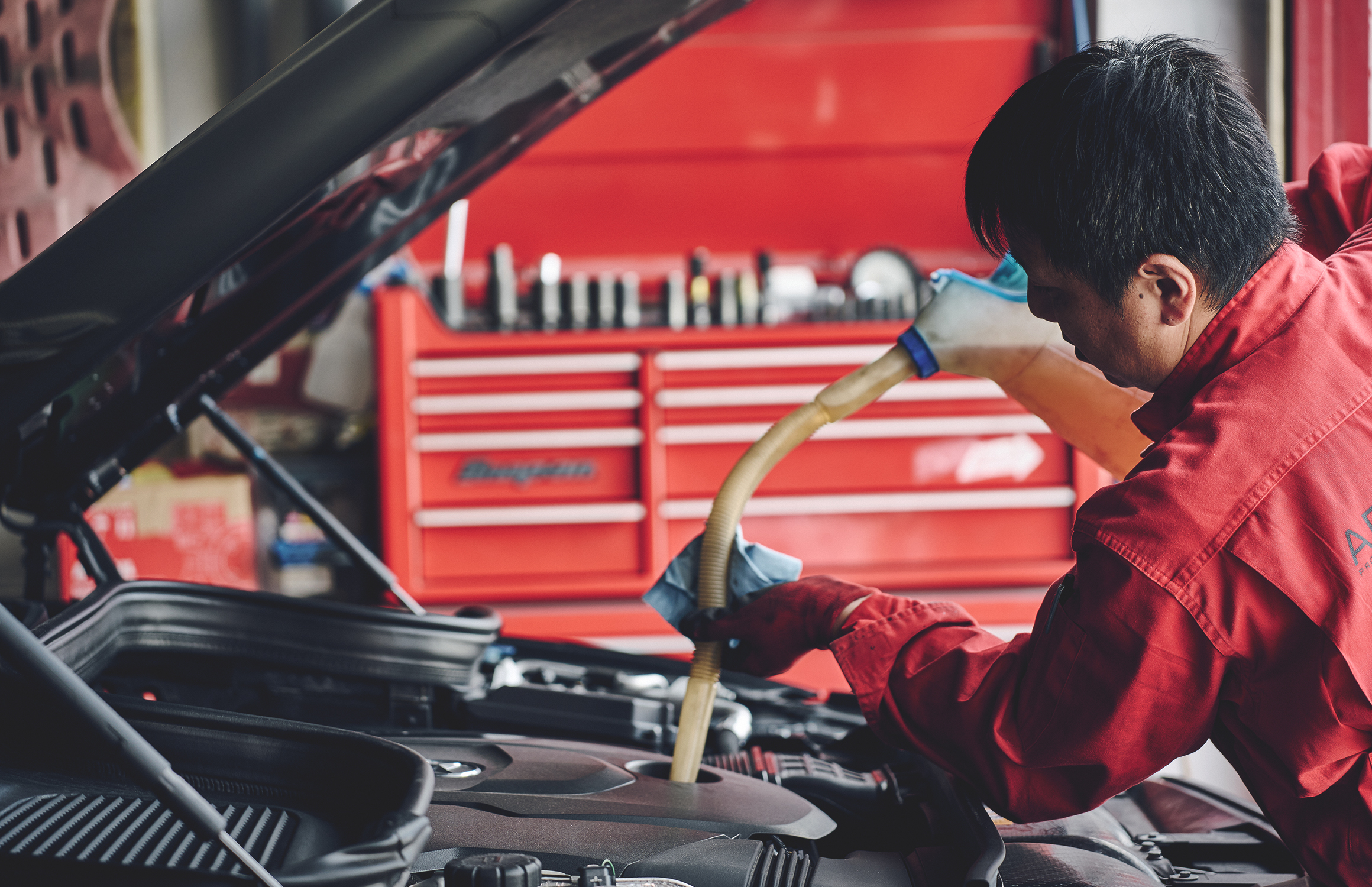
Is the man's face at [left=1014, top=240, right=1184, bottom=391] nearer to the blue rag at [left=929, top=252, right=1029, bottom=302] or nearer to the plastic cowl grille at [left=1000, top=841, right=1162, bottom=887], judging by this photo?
the blue rag at [left=929, top=252, right=1029, bottom=302]

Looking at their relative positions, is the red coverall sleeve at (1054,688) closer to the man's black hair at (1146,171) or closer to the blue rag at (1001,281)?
the man's black hair at (1146,171)

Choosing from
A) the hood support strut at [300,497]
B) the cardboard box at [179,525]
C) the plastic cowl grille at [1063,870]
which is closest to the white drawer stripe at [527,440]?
the cardboard box at [179,525]

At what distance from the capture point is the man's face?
2.16 ft

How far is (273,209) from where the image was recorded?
0.54 m

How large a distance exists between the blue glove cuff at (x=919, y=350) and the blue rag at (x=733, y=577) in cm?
20

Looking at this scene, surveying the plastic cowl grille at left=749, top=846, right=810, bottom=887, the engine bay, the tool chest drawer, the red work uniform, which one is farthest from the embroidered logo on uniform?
the tool chest drawer

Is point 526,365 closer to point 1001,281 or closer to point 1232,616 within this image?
point 1001,281

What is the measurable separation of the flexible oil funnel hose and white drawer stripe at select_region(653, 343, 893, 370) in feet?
6.41

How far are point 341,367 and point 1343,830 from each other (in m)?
2.78

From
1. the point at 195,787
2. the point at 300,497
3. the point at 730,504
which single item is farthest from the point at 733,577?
the point at 300,497

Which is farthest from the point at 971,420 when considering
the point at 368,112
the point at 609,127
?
the point at 368,112

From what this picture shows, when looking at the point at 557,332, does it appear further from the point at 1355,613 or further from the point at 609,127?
the point at 1355,613

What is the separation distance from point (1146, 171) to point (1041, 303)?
0.37 ft

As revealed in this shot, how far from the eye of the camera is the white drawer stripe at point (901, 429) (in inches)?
113
